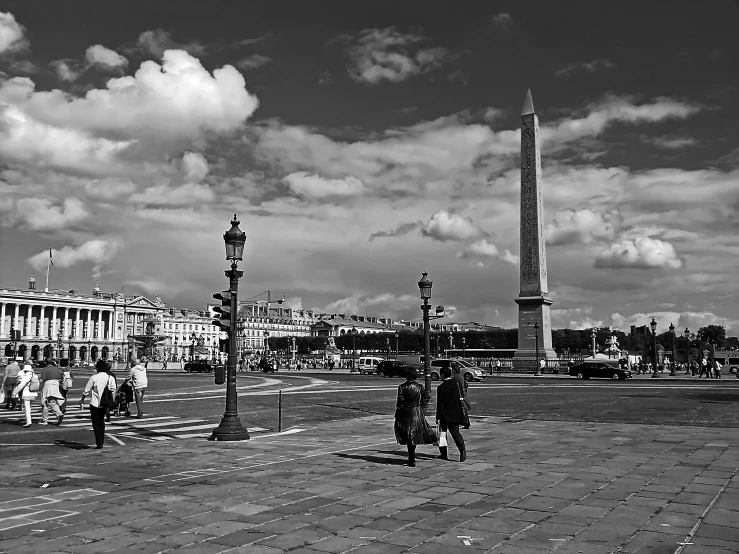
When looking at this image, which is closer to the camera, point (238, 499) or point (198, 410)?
point (238, 499)

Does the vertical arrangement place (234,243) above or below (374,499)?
above

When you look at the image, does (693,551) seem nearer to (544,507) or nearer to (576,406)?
(544,507)

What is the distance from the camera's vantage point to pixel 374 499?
27.5 ft

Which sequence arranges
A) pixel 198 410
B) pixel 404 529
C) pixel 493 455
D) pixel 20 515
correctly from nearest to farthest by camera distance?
pixel 404 529
pixel 20 515
pixel 493 455
pixel 198 410

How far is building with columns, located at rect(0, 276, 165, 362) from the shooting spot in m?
156

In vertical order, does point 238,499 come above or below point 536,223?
below

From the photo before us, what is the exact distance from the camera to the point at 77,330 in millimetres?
167875

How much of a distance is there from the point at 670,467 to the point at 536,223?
1860 inches

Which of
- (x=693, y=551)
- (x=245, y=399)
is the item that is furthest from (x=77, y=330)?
(x=693, y=551)

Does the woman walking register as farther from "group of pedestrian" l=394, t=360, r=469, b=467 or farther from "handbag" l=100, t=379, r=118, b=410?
"group of pedestrian" l=394, t=360, r=469, b=467

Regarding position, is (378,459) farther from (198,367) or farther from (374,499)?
(198,367)

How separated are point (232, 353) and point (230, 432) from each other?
1832mm

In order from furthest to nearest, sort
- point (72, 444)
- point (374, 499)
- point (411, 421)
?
point (72, 444)
point (411, 421)
point (374, 499)

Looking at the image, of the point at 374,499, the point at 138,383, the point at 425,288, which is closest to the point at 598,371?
the point at 425,288
